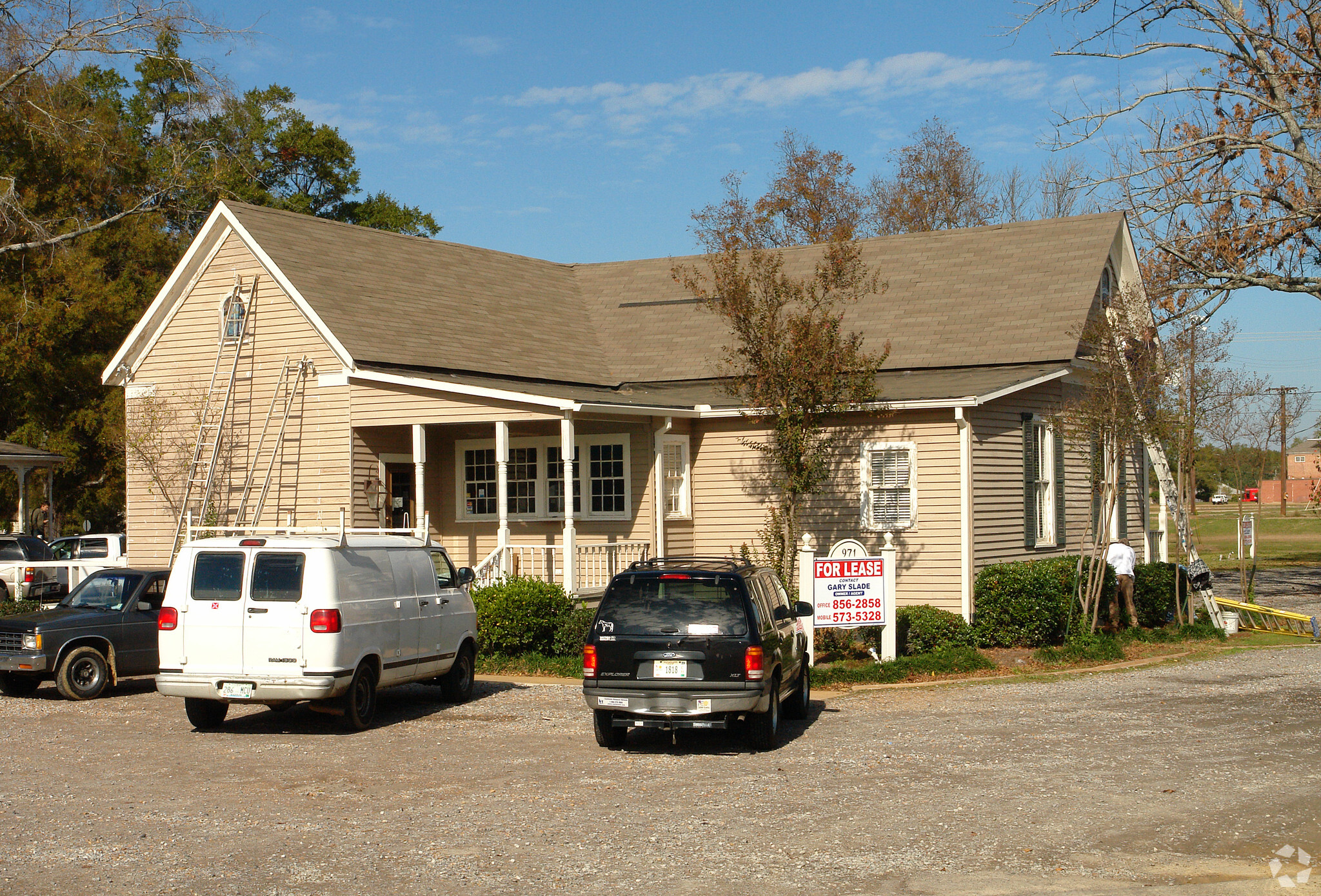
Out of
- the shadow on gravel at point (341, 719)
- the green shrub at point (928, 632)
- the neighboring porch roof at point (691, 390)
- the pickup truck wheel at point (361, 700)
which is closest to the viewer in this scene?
the pickup truck wheel at point (361, 700)

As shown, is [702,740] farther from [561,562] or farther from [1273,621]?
[1273,621]

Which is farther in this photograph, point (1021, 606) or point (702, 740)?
point (1021, 606)

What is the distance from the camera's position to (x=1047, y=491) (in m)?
21.7

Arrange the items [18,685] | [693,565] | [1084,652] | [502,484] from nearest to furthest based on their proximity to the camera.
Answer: [693,565], [18,685], [1084,652], [502,484]

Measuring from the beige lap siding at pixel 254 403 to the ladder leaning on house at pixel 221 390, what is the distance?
0.11 metres

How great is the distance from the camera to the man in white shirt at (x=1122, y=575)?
20.2 m

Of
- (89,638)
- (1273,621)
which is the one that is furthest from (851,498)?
(89,638)

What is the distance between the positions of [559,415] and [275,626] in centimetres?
700

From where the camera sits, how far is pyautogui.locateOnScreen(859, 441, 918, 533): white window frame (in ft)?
64.5

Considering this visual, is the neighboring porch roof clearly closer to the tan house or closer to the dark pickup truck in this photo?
the tan house

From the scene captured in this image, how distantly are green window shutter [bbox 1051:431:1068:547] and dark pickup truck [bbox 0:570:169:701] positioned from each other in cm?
1440

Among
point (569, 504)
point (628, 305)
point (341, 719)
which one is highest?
point (628, 305)

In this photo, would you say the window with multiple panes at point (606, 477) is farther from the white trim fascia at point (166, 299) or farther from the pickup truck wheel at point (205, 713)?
the pickup truck wheel at point (205, 713)

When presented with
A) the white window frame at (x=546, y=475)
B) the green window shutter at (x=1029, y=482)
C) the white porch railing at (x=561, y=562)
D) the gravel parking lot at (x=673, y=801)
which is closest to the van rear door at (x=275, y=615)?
the gravel parking lot at (x=673, y=801)
